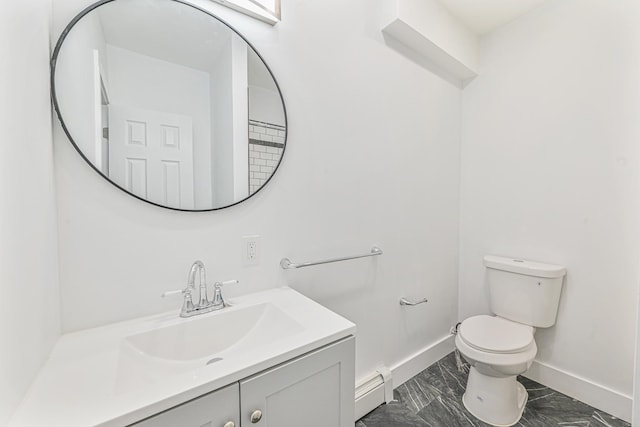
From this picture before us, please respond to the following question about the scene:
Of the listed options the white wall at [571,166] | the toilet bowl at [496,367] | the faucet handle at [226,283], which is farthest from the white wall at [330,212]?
the toilet bowl at [496,367]

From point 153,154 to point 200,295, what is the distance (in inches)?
21.0

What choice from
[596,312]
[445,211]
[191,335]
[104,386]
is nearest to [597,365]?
[596,312]

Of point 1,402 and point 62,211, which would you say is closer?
point 1,402

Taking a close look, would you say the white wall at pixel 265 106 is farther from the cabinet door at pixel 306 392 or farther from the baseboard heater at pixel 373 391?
the baseboard heater at pixel 373 391

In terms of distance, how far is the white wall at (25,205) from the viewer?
54 centimetres

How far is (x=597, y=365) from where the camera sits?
63.2 inches

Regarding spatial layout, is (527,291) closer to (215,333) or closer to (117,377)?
(215,333)

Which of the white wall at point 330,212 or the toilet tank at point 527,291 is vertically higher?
→ the white wall at point 330,212

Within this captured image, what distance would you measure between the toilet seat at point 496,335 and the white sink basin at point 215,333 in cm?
114

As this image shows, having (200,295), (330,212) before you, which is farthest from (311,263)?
(200,295)

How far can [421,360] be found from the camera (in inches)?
75.1

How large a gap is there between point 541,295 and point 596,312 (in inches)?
11.6

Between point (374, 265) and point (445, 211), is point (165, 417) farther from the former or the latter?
point (445, 211)

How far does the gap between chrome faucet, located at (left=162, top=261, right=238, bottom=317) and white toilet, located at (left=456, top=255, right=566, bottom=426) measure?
1333 mm
